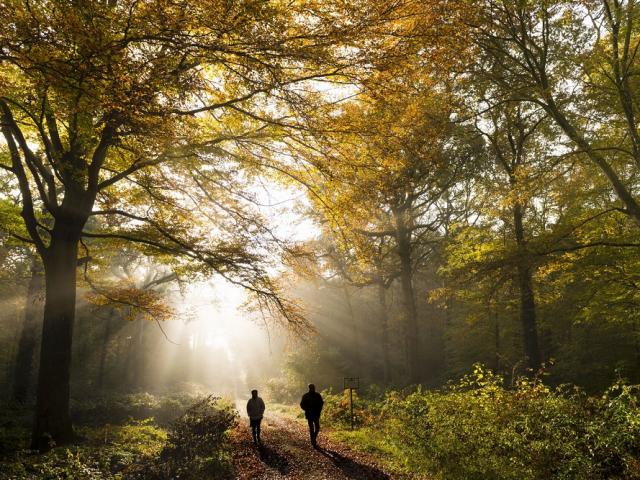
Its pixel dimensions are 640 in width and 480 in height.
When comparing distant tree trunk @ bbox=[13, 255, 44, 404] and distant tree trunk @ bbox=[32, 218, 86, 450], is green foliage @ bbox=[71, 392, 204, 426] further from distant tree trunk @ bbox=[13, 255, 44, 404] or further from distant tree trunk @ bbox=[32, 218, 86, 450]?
distant tree trunk @ bbox=[32, 218, 86, 450]

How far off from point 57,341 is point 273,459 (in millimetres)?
5500

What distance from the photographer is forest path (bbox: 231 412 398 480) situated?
743cm

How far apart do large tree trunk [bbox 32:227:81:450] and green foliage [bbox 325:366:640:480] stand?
7163mm

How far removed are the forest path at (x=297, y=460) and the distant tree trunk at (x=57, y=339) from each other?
3.89 meters

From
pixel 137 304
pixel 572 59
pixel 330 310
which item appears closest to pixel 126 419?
pixel 137 304

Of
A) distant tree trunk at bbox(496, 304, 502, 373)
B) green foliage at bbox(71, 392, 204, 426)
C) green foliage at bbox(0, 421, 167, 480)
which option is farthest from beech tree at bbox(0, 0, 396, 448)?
distant tree trunk at bbox(496, 304, 502, 373)

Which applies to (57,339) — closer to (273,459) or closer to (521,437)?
(273,459)

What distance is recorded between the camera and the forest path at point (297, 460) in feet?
24.4

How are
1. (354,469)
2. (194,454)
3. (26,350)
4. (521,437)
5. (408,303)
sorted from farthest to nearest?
(26,350)
(408,303)
(194,454)
(354,469)
(521,437)

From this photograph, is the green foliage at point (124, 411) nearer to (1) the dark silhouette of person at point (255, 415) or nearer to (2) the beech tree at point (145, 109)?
(1) the dark silhouette of person at point (255, 415)

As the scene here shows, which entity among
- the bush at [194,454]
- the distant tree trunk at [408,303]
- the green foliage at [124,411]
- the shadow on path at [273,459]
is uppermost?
the distant tree trunk at [408,303]

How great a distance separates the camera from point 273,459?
8.73 meters

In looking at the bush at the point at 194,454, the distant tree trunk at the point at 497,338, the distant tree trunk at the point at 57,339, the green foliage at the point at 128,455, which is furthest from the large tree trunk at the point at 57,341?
the distant tree trunk at the point at 497,338

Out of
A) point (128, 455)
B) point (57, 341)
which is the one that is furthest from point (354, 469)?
point (57, 341)
